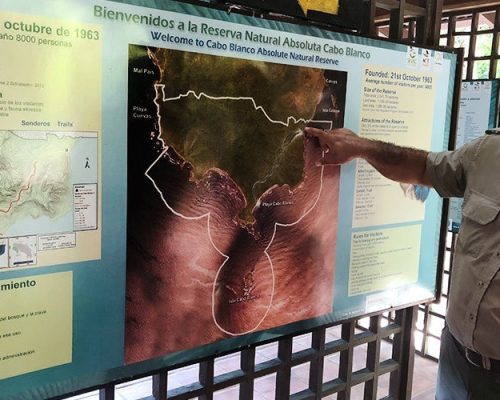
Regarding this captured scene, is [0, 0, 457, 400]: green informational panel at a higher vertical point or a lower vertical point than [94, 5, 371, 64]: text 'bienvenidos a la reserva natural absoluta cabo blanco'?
lower

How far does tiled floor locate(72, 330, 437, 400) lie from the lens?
3182mm

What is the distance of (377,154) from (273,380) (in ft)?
6.89

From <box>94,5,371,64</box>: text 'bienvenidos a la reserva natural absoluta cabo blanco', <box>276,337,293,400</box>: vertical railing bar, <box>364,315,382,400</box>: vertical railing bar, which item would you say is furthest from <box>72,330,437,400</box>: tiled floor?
<box>94,5,371,64</box>: text 'bienvenidos a la reserva natural absoluta cabo blanco'

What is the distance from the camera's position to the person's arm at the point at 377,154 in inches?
71.3

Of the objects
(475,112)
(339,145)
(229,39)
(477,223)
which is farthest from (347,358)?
(475,112)

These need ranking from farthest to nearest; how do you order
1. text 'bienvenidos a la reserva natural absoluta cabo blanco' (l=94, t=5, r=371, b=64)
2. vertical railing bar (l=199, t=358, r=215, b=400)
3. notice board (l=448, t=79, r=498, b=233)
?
notice board (l=448, t=79, r=498, b=233) → vertical railing bar (l=199, t=358, r=215, b=400) → text 'bienvenidos a la reserva natural absoluta cabo blanco' (l=94, t=5, r=371, b=64)

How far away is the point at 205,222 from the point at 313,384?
0.90 m

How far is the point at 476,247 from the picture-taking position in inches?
67.0

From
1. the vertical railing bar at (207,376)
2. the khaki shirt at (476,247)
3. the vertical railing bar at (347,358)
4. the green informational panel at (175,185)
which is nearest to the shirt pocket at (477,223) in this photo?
the khaki shirt at (476,247)

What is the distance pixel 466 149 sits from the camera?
1817 millimetres

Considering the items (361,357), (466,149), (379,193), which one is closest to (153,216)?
(379,193)

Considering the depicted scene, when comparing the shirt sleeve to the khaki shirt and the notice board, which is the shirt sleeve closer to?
the khaki shirt

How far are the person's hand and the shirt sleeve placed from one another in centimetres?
29

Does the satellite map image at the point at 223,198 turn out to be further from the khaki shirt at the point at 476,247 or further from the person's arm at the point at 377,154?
the khaki shirt at the point at 476,247
